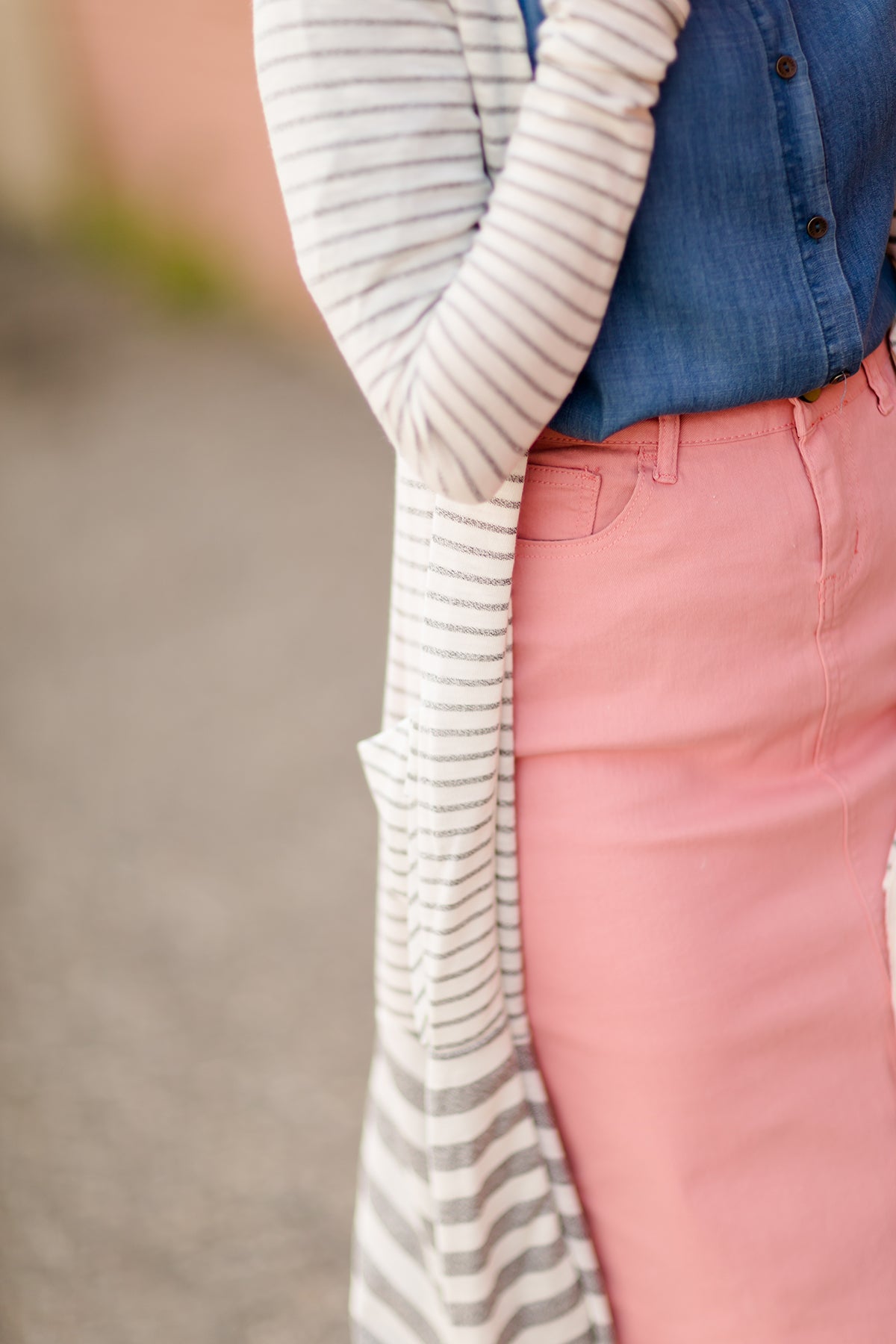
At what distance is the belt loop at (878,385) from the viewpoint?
964 mm

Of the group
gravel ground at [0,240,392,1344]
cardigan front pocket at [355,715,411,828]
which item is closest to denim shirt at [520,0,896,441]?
cardigan front pocket at [355,715,411,828]

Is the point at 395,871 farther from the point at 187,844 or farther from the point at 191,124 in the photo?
the point at 191,124

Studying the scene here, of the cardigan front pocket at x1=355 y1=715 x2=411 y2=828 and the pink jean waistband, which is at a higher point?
the pink jean waistband

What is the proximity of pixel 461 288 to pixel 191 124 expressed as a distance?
12.5ft

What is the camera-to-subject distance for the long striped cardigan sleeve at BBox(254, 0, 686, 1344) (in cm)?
75

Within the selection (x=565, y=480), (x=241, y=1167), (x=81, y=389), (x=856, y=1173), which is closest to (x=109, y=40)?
(x=81, y=389)

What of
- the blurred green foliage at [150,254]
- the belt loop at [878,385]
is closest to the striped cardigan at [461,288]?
the belt loop at [878,385]

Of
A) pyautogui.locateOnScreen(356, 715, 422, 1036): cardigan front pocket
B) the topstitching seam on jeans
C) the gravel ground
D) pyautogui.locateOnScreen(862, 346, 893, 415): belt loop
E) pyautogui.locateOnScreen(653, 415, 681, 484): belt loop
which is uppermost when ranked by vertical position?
pyautogui.locateOnScreen(862, 346, 893, 415): belt loop

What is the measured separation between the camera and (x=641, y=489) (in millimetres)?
888

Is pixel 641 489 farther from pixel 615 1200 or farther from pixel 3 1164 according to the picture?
pixel 3 1164

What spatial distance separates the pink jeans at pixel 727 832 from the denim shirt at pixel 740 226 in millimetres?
42

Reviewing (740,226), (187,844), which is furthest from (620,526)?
(187,844)

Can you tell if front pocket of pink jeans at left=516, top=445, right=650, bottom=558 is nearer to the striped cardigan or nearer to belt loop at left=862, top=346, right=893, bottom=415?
the striped cardigan

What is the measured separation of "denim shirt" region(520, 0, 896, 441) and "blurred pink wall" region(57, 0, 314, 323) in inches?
121
